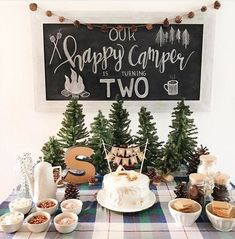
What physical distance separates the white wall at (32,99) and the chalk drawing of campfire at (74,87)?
0.12 metres

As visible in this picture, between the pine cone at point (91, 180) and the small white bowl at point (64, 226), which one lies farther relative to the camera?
the pine cone at point (91, 180)

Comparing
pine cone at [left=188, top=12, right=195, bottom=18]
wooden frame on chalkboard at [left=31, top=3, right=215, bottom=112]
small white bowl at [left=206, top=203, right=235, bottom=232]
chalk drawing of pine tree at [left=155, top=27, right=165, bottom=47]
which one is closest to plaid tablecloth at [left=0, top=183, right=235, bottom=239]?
small white bowl at [left=206, top=203, right=235, bottom=232]

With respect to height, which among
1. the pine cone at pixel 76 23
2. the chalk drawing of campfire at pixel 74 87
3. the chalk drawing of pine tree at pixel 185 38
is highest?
the pine cone at pixel 76 23

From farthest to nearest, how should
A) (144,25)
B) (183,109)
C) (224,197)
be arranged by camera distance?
(144,25) < (183,109) < (224,197)

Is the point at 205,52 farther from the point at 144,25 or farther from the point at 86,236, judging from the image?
the point at 86,236

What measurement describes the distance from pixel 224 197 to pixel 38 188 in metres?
0.71

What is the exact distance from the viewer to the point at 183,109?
1418 millimetres

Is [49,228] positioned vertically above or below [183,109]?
below

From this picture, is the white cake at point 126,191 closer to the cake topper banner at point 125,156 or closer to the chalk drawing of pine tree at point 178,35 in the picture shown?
the cake topper banner at point 125,156

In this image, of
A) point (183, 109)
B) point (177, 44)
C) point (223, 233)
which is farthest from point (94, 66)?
point (223, 233)

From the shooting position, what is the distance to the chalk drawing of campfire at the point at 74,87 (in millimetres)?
1776

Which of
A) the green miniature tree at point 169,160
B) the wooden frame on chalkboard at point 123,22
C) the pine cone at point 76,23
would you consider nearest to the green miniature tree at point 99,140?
the green miniature tree at point 169,160

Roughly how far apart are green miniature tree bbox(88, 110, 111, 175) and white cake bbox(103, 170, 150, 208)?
0.28 metres

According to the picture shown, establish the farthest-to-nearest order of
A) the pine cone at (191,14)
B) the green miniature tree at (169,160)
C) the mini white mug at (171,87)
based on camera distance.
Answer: the mini white mug at (171,87) → the pine cone at (191,14) → the green miniature tree at (169,160)
